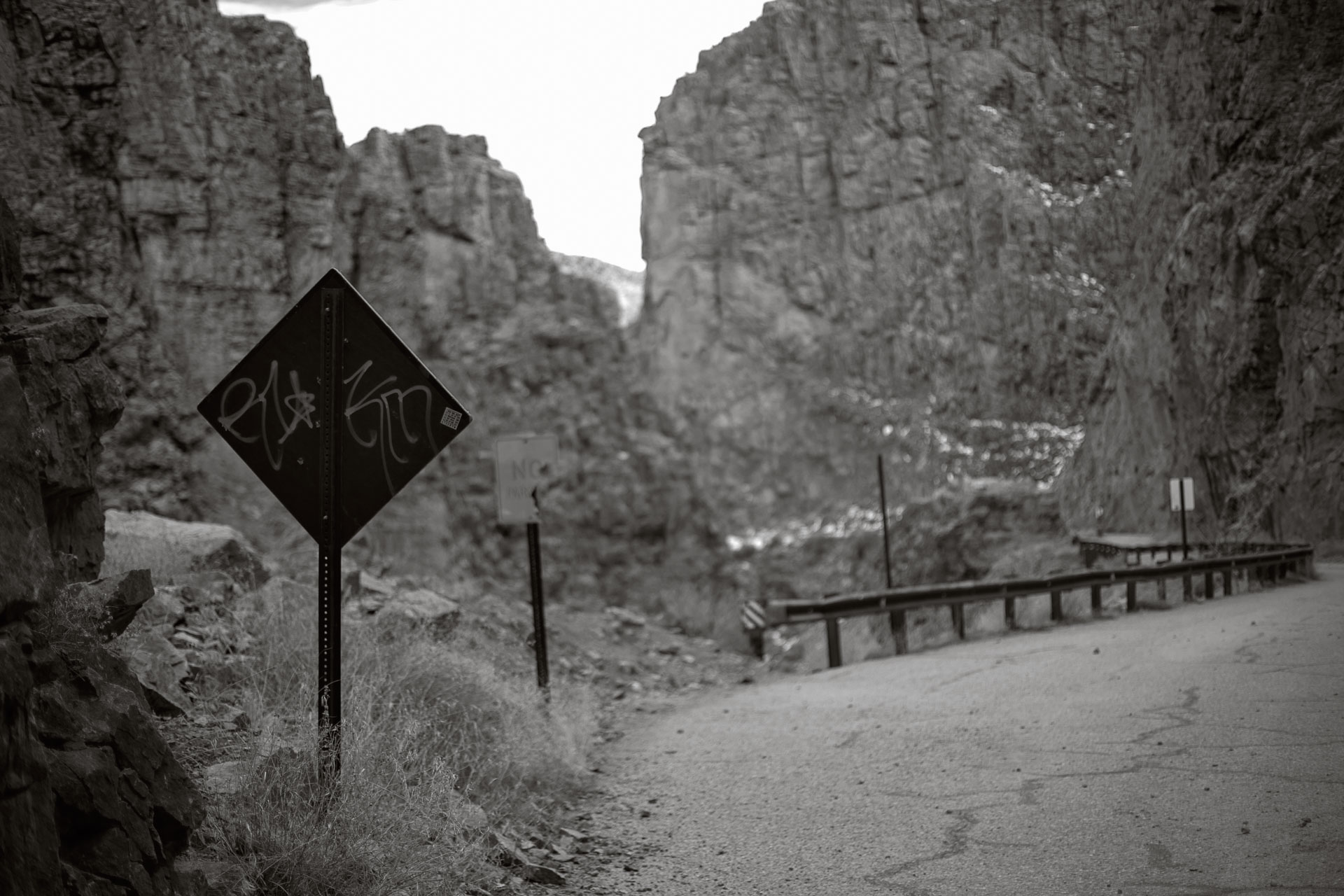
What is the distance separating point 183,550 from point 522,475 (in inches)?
122

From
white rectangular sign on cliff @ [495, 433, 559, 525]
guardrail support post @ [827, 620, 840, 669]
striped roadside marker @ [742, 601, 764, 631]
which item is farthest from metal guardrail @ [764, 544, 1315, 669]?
white rectangular sign on cliff @ [495, 433, 559, 525]

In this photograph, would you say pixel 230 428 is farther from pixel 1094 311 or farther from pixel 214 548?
pixel 1094 311

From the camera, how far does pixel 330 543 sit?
15.9 ft

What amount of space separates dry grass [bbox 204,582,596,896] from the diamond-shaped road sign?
1.16 m

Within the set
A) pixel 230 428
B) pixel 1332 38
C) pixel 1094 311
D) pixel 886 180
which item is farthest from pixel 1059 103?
pixel 886 180

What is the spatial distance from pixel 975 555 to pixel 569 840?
2119 inches

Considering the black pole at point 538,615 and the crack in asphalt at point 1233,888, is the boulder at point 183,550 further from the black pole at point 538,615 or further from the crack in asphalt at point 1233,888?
the crack in asphalt at point 1233,888

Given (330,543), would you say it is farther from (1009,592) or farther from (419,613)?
(1009,592)

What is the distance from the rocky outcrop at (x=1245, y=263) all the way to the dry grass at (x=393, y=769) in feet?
40.3

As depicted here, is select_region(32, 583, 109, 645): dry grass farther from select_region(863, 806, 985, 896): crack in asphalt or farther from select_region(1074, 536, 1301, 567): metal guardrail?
select_region(1074, 536, 1301, 567): metal guardrail

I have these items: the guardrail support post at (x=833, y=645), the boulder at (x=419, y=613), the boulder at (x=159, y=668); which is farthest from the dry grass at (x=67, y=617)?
the guardrail support post at (x=833, y=645)

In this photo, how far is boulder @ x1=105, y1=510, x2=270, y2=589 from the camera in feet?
31.8

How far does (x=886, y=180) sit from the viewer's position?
388 ft

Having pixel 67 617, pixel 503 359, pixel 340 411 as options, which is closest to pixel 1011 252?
pixel 503 359
